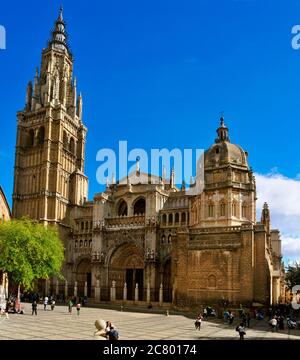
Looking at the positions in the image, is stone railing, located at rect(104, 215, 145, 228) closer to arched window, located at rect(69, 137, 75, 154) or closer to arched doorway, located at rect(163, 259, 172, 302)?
arched doorway, located at rect(163, 259, 172, 302)

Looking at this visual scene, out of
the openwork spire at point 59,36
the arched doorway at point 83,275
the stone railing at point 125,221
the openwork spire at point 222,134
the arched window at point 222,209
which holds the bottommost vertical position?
the arched doorway at point 83,275

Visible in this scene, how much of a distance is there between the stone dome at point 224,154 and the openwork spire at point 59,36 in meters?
34.7

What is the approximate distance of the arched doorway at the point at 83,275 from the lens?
56219 mm

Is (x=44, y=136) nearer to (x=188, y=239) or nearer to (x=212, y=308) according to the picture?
(x=188, y=239)

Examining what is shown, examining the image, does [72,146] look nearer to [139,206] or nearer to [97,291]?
[139,206]

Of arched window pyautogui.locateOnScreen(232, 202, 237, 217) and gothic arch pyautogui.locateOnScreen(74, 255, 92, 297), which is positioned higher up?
arched window pyautogui.locateOnScreen(232, 202, 237, 217)

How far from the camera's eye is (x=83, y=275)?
56906 millimetres

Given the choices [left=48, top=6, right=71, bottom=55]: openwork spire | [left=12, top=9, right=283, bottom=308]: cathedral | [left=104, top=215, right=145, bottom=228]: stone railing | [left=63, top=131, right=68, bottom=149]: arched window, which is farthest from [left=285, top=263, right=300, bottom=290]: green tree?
[left=48, top=6, right=71, bottom=55]: openwork spire

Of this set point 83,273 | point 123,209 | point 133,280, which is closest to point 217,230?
point 133,280

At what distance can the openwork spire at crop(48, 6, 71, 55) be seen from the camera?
6731 centimetres

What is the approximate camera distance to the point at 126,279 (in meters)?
54.1

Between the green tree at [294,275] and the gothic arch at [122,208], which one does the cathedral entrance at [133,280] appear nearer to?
the gothic arch at [122,208]

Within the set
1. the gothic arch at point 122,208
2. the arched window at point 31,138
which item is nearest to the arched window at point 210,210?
the gothic arch at point 122,208

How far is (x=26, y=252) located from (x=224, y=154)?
2240cm
